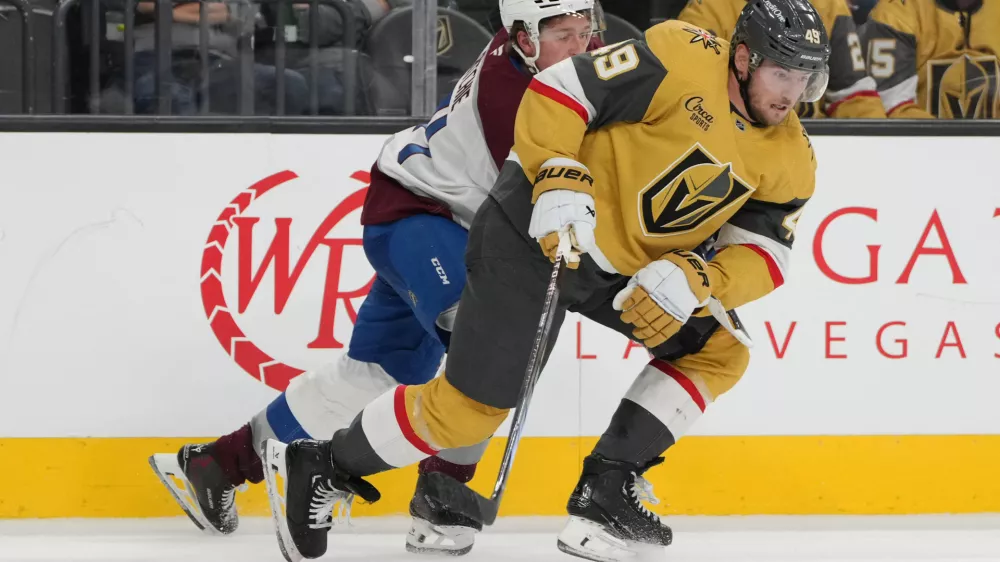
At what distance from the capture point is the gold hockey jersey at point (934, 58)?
315 cm

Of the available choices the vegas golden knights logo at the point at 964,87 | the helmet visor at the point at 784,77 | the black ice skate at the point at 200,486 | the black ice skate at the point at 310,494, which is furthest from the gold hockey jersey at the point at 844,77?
the black ice skate at the point at 200,486

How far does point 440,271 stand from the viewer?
7.93 ft

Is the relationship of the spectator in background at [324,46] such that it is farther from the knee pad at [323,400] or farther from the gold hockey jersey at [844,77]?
the gold hockey jersey at [844,77]

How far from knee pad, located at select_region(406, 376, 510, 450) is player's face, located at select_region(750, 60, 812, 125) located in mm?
737

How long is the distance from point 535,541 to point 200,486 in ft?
2.63

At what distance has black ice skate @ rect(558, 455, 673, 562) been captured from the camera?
7.41 feet

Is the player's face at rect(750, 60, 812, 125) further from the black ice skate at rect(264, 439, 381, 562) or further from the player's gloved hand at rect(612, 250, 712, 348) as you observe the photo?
the black ice skate at rect(264, 439, 381, 562)

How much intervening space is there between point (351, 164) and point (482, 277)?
966mm

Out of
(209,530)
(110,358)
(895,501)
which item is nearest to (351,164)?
(110,358)

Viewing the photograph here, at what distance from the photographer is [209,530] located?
2842mm

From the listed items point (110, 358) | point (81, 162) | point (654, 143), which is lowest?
point (110, 358)

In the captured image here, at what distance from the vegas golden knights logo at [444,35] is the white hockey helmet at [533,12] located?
0.65m

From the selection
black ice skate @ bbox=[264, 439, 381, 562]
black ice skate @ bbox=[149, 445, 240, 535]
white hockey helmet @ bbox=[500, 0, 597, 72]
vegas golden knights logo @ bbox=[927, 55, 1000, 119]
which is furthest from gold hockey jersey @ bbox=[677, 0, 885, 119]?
black ice skate @ bbox=[149, 445, 240, 535]

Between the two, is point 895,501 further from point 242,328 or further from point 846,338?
point 242,328
